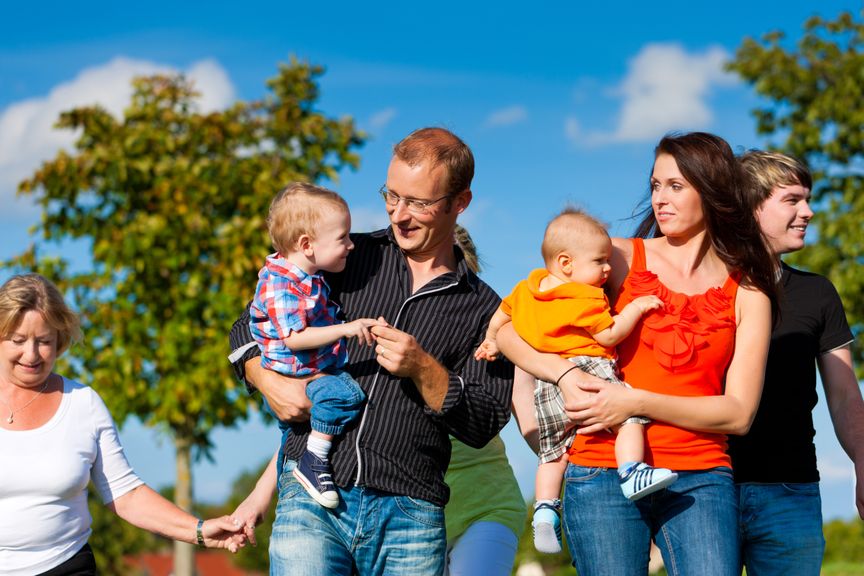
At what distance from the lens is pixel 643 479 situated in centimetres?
358

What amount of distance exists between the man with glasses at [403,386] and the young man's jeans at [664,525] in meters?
0.55

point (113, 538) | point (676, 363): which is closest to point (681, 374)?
point (676, 363)

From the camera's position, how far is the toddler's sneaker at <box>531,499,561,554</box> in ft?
13.5

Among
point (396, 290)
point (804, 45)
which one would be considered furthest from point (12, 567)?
point (804, 45)

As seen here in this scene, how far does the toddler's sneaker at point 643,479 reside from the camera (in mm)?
3564

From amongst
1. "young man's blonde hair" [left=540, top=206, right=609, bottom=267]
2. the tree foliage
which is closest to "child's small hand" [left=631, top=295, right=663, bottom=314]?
"young man's blonde hair" [left=540, top=206, right=609, bottom=267]

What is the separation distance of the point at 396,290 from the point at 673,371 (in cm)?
109

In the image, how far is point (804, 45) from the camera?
19406mm

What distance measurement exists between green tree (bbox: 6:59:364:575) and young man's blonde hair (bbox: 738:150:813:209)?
30.3ft

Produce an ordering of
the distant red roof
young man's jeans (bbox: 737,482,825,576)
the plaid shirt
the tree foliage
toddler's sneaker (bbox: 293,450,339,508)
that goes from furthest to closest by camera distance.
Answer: the distant red roof, the tree foliage, young man's jeans (bbox: 737,482,825,576), the plaid shirt, toddler's sneaker (bbox: 293,450,339,508)

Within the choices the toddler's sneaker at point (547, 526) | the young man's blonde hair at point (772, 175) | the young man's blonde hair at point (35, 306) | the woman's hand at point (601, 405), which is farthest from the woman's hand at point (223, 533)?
the young man's blonde hair at point (772, 175)

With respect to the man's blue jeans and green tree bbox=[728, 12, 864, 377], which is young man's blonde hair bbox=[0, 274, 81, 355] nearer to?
the man's blue jeans

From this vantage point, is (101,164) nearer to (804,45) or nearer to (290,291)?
(290,291)

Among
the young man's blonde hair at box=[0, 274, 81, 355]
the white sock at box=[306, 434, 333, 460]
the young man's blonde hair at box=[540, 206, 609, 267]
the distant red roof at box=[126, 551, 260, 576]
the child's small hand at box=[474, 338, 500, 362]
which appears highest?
the distant red roof at box=[126, 551, 260, 576]
